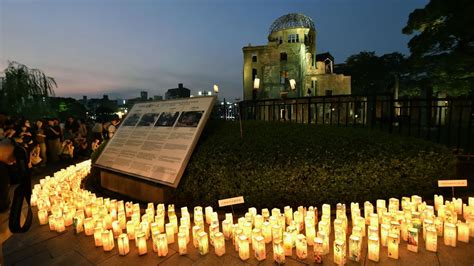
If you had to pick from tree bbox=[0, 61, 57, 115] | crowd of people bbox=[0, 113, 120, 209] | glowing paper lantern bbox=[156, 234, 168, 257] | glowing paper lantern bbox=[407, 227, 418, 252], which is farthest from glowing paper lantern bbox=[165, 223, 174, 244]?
tree bbox=[0, 61, 57, 115]

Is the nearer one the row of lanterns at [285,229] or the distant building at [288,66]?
the row of lanterns at [285,229]

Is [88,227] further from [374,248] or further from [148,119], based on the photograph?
[374,248]

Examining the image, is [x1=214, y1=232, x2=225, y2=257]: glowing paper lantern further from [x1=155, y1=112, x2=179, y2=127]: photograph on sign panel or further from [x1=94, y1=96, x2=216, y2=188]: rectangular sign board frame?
[x1=155, y1=112, x2=179, y2=127]: photograph on sign panel

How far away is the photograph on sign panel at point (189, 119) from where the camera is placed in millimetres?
5198

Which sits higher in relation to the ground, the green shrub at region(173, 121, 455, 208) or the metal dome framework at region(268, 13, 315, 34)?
the metal dome framework at region(268, 13, 315, 34)

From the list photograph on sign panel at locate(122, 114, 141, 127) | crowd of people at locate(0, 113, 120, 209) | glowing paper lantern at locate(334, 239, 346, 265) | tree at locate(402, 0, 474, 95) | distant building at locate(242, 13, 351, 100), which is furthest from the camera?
distant building at locate(242, 13, 351, 100)

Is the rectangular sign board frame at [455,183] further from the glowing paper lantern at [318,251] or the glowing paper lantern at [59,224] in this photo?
the glowing paper lantern at [59,224]

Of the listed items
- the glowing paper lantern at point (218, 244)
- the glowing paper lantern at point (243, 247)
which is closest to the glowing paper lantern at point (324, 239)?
the glowing paper lantern at point (243, 247)

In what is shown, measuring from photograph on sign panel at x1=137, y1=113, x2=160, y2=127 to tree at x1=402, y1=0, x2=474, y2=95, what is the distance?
471 inches

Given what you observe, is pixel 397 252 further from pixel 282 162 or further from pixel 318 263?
pixel 282 162

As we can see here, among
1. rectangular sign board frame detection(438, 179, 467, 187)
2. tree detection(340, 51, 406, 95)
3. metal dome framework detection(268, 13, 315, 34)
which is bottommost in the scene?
rectangular sign board frame detection(438, 179, 467, 187)

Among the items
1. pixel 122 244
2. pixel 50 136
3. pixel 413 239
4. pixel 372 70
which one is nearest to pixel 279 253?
pixel 413 239

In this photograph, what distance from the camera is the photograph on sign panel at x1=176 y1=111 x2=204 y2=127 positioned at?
5198mm

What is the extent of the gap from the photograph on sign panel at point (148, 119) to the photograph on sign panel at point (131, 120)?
28cm
